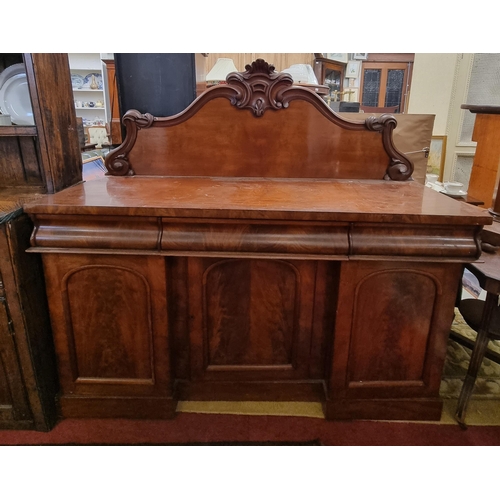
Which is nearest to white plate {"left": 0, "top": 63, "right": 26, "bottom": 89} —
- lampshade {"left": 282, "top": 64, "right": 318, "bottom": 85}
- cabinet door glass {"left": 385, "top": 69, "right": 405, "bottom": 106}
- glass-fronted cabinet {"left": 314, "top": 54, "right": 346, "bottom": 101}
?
lampshade {"left": 282, "top": 64, "right": 318, "bottom": 85}

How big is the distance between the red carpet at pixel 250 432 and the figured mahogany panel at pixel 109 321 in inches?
8.6

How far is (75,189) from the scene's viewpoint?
64.9 inches

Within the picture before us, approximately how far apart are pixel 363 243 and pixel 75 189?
1.17 m

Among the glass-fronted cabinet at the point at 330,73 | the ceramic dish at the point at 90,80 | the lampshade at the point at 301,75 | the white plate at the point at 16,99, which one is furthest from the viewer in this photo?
the ceramic dish at the point at 90,80

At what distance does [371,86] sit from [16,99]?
6.97 metres

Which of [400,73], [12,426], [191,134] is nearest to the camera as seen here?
[12,426]

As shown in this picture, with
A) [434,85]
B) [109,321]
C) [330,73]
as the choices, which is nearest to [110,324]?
[109,321]

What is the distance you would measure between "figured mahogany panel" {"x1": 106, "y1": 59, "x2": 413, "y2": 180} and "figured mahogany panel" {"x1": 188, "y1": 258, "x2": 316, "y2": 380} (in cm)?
56

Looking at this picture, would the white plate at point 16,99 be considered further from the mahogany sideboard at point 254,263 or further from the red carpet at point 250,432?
the red carpet at point 250,432

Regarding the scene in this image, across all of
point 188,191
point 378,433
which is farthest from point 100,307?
point 378,433

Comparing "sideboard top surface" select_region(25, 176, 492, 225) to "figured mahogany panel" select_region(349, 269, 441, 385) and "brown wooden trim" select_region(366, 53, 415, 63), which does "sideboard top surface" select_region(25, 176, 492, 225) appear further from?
"brown wooden trim" select_region(366, 53, 415, 63)

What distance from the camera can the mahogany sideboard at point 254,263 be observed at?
1.41 m

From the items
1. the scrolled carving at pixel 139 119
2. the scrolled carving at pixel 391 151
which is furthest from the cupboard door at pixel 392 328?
the scrolled carving at pixel 139 119

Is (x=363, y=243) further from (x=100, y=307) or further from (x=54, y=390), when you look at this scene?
(x=54, y=390)
